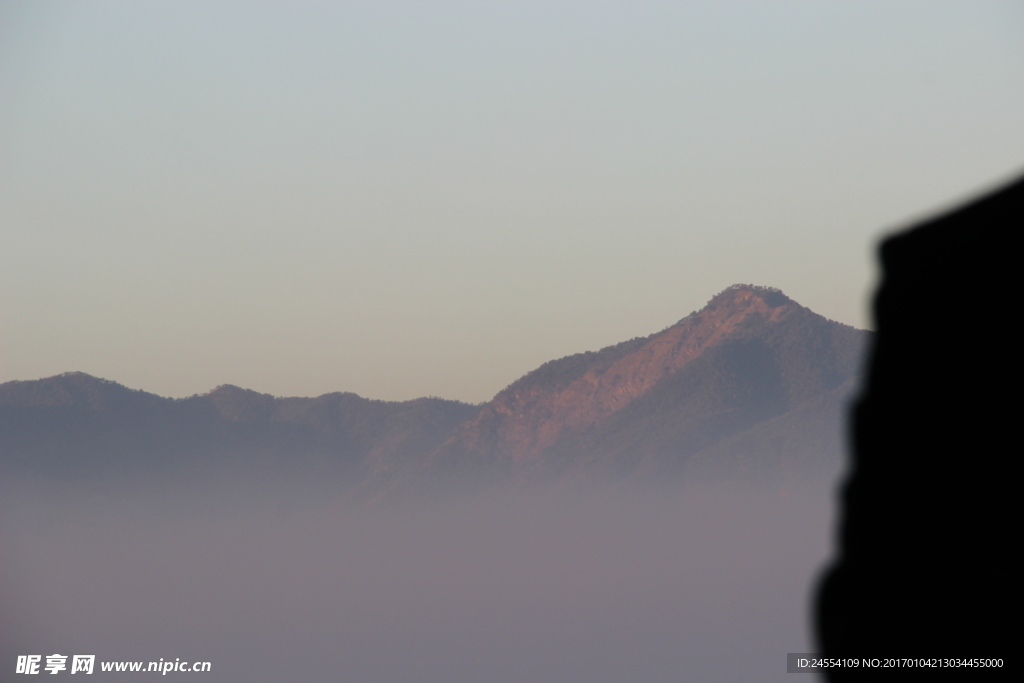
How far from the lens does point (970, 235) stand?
6.00 metres

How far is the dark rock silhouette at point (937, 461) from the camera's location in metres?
5.54

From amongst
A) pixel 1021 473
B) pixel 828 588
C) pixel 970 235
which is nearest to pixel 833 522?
pixel 828 588

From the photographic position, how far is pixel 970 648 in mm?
5574

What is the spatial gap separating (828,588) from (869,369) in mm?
1273

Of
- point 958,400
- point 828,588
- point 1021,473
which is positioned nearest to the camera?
point 1021,473

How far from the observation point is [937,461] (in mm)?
5836

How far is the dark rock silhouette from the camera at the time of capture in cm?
554

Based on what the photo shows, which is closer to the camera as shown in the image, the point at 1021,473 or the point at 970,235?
the point at 1021,473

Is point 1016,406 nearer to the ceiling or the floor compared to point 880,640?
nearer to the ceiling

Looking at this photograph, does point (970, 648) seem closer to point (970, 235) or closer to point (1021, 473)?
point (1021, 473)

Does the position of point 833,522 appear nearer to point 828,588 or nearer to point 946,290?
point 828,588

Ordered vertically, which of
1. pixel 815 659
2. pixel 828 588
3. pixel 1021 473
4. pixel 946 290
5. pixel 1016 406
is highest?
pixel 946 290

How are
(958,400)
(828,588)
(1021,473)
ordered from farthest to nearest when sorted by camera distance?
1. (828,588)
2. (958,400)
3. (1021,473)

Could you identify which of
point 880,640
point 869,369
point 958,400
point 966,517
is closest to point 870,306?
point 869,369
